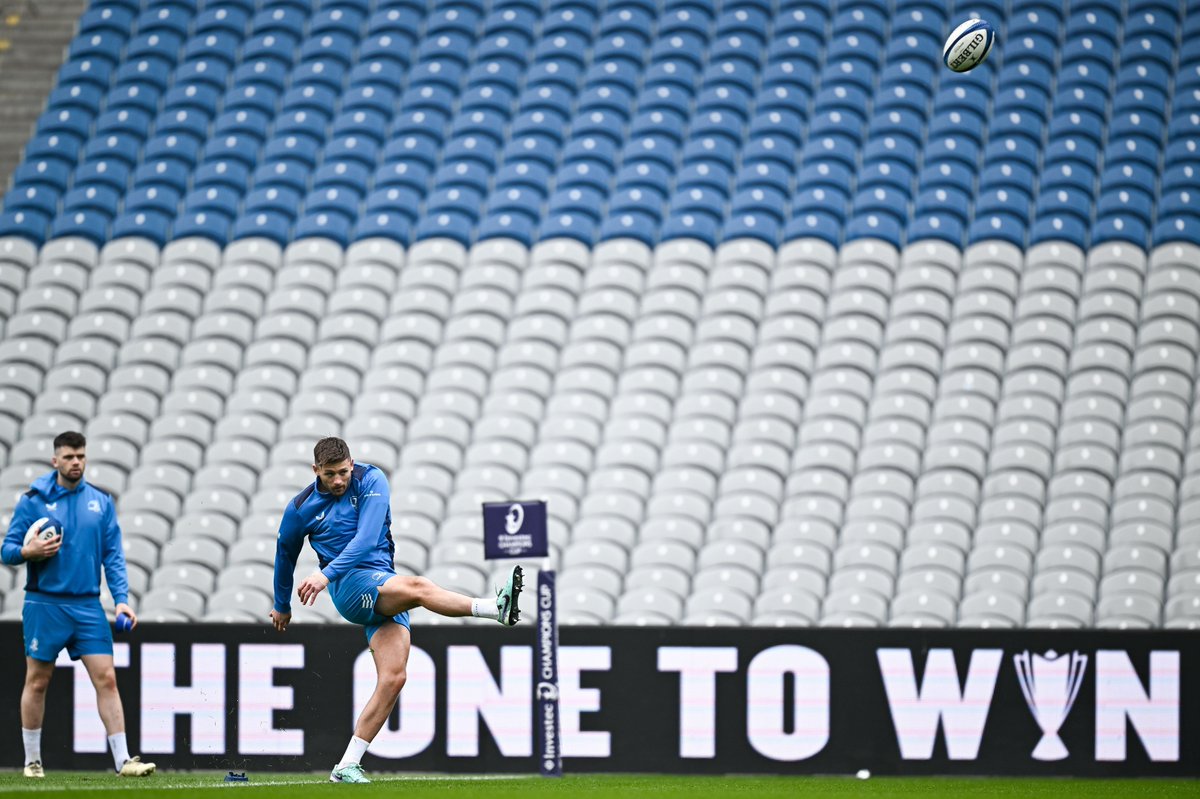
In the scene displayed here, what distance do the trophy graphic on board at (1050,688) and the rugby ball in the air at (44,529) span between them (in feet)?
17.6

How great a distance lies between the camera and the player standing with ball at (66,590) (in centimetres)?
734

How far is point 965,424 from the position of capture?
40.3 ft

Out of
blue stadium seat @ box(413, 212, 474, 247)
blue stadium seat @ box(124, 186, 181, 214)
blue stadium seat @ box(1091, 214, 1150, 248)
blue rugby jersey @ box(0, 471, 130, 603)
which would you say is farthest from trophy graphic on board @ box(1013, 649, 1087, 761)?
blue stadium seat @ box(124, 186, 181, 214)

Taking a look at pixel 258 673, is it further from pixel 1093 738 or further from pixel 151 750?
pixel 1093 738

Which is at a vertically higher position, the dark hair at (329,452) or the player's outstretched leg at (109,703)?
the dark hair at (329,452)

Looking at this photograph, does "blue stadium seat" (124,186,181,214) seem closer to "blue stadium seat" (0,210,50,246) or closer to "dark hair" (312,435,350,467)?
"blue stadium seat" (0,210,50,246)

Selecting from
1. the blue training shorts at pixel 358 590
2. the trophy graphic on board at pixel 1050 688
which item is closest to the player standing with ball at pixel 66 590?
the blue training shorts at pixel 358 590

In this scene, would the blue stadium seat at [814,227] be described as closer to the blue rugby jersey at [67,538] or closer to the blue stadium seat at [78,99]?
the blue stadium seat at [78,99]

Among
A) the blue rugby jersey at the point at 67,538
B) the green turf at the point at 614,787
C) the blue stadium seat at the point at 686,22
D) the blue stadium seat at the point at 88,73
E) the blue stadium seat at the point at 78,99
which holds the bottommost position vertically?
the green turf at the point at 614,787

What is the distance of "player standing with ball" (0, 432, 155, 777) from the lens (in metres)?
7.34

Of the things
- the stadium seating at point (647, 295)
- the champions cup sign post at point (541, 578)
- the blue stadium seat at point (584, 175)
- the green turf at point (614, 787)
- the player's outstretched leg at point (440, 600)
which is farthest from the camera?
the blue stadium seat at point (584, 175)

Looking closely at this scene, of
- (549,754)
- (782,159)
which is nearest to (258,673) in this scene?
(549,754)

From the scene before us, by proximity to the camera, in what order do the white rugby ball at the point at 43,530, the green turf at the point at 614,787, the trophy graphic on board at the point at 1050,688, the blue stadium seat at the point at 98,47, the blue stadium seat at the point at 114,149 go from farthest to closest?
the blue stadium seat at the point at 98,47 → the blue stadium seat at the point at 114,149 → the trophy graphic on board at the point at 1050,688 → the white rugby ball at the point at 43,530 → the green turf at the point at 614,787

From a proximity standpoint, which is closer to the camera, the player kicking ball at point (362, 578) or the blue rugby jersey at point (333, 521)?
the player kicking ball at point (362, 578)
